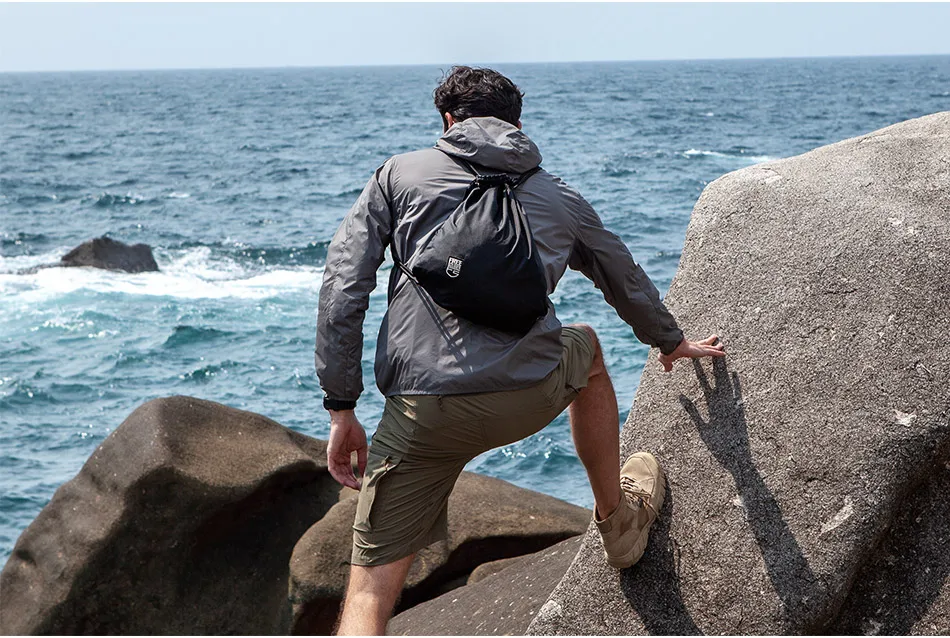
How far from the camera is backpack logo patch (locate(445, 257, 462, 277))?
3.13 metres

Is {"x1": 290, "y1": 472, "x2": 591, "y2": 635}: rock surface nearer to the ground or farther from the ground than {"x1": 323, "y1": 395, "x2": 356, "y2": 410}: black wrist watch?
nearer to the ground

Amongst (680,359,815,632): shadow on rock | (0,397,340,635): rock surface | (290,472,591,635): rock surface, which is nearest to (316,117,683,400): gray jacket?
(680,359,815,632): shadow on rock

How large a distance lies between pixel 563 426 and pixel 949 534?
33.9 ft

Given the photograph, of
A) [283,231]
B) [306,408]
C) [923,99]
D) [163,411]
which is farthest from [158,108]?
[163,411]

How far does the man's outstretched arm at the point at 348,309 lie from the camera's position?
10.4 ft

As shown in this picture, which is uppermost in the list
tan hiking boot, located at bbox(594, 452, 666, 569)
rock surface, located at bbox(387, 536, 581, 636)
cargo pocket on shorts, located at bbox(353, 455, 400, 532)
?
cargo pocket on shorts, located at bbox(353, 455, 400, 532)

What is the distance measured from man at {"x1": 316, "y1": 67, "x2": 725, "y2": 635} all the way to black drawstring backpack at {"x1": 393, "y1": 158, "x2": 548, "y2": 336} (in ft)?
0.19

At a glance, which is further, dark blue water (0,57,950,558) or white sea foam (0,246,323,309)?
white sea foam (0,246,323,309)

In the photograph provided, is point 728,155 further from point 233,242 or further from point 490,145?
point 490,145

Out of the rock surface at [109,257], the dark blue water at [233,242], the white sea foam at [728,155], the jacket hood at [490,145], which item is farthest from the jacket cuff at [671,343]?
the white sea foam at [728,155]

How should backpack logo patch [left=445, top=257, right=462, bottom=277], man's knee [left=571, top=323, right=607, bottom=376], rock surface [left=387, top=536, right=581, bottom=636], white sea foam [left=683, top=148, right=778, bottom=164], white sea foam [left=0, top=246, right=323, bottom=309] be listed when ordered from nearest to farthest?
backpack logo patch [left=445, top=257, right=462, bottom=277] < man's knee [left=571, top=323, right=607, bottom=376] < rock surface [left=387, top=536, right=581, bottom=636] < white sea foam [left=0, top=246, right=323, bottom=309] < white sea foam [left=683, top=148, right=778, bottom=164]

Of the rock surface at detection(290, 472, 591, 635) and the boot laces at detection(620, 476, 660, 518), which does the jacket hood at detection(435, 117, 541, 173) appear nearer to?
the boot laces at detection(620, 476, 660, 518)

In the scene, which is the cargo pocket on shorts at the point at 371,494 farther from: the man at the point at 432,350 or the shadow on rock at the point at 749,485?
the shadow on rock at the point at 749,485

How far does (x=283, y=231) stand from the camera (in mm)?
25438
